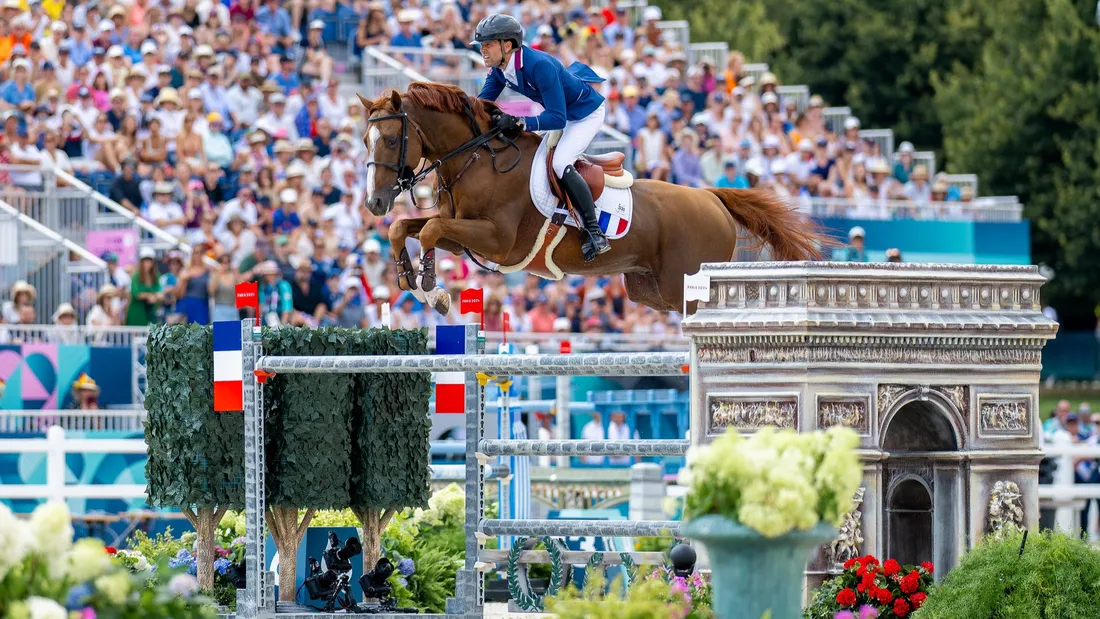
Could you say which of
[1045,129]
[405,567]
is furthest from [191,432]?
[1045,129]

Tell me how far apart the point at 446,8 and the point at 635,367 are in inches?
581

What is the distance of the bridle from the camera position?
369 inches

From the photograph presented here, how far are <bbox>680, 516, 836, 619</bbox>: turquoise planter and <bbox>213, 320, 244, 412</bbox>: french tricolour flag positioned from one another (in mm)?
3434

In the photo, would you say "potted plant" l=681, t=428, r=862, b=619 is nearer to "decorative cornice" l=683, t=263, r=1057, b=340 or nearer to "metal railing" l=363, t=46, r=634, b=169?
"decorative cornice" l=683, t=263, r=1057, b=340

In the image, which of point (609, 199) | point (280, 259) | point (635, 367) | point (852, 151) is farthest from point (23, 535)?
point (852, 151)

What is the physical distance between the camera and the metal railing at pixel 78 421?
1415 centimetres

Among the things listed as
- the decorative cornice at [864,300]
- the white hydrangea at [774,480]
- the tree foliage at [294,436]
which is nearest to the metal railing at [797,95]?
the tree foliage at [294,436]

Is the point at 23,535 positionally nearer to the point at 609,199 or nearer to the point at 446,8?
the point at 609,199

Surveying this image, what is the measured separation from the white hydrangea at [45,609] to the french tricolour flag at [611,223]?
5929mm

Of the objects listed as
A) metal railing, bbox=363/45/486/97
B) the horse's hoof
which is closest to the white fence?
the horse's hoof

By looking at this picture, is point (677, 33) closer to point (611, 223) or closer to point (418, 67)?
point (418, 67)

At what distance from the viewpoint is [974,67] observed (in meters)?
35.6

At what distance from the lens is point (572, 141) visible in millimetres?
9742

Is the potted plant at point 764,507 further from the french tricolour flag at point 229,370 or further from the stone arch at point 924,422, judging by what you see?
the french tricolour flag at point 229,370
